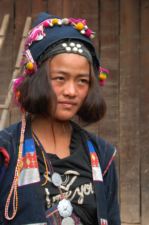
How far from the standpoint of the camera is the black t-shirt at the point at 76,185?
2.29 metres

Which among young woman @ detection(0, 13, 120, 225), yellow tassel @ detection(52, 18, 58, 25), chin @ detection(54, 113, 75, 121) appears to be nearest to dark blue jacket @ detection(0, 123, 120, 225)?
young woman @ detection(0, 13, 120, 225)

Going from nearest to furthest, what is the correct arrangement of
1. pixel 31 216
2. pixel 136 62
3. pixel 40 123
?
pixel 31 216 → pixel 40 123 → pixel 136 62

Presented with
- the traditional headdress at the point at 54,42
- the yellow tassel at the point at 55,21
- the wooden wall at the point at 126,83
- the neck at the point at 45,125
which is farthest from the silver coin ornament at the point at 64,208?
the wooden wall at the point at 126,83

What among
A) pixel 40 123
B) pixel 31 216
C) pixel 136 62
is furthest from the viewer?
pixel 136 62

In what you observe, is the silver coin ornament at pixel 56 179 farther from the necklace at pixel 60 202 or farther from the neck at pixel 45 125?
the neck at pixel 45 125

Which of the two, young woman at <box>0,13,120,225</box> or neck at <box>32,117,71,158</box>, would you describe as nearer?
young woman at <box>0,13,120,225</box>

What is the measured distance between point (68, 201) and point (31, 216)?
0.15 metres

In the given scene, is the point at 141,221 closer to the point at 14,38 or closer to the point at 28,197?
the point at 14,38

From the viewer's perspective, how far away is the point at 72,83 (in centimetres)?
233

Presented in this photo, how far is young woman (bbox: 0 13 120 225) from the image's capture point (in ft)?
7.37

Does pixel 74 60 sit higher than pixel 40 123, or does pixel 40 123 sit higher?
pixel 74 60

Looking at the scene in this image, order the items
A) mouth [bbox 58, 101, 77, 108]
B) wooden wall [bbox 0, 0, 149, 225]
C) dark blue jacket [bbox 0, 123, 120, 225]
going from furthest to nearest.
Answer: wooden wall [bbox 0, 0, 149, 225], mouth [bbox 58, 101, 77, 108], dark blue jacket [bbox 0, 123, 120, 225]

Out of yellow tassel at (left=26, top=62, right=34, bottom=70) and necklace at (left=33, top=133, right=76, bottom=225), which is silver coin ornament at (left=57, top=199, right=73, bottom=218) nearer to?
necklace at (left=33, top=133, right=76, bottom=225)

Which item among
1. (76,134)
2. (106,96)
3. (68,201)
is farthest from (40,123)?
(106,96)
